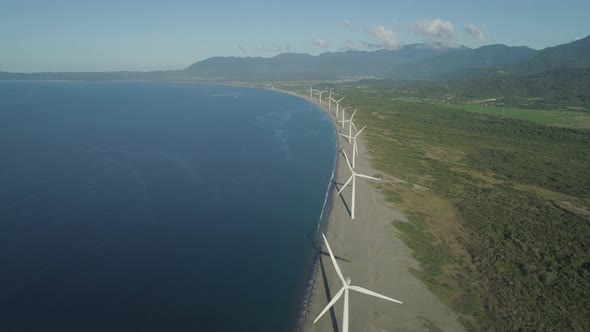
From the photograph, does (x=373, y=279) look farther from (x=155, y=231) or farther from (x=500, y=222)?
(x=155, y=231)

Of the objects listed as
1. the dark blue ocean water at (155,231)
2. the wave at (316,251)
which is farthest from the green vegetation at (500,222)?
the dark blue ocean water at (155,231)

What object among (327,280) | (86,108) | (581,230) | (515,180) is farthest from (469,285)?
(86,108)

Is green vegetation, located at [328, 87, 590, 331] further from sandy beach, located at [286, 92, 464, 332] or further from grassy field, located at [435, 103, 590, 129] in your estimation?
grassy field, located at [435, 103, 590, 129]

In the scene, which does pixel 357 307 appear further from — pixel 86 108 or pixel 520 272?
pixel 86 108

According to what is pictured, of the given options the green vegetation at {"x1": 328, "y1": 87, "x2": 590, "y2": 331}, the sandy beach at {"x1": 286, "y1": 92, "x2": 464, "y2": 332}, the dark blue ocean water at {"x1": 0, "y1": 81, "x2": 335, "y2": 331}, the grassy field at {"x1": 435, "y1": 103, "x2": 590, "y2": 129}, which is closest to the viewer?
the sandy beach at {"x1": 286, "y1": 92, "x2": 464, "y2": 332}

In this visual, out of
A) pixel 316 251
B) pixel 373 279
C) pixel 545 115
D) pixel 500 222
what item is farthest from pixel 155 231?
pixel 545 115

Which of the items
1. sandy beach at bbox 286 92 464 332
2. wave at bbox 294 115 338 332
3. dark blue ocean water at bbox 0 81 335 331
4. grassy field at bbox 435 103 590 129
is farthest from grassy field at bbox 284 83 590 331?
grassy field at bbox 435 103 590 129
